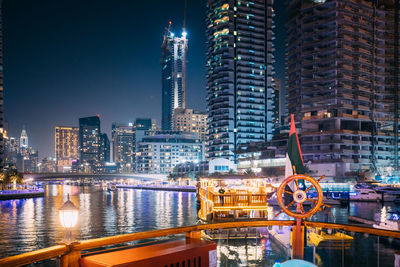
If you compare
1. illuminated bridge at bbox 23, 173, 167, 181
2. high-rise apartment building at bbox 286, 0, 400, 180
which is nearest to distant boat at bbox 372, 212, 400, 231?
high-rise apartment building at bbox 286, 0, 400, 180

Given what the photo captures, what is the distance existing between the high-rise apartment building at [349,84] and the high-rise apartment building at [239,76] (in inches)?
1217

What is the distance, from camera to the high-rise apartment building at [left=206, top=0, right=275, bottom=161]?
4980 inches

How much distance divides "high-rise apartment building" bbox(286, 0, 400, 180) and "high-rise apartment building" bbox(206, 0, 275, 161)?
30906mm

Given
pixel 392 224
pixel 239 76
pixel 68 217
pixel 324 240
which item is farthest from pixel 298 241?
pixel 239 76

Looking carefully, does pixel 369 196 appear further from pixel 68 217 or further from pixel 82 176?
pixel 82 176

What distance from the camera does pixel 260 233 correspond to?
78.0 feet

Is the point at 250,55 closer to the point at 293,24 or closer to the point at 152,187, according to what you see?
the point at 293,24

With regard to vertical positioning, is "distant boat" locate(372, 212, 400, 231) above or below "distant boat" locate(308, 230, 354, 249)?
below

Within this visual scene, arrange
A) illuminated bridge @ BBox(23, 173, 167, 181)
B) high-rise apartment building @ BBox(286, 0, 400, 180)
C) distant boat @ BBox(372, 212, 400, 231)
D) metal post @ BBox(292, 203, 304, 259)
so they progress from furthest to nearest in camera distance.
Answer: illuminated bridge @ BBox(23, 173, 167, 181)
high-rise apartment building @ BBox(286, 0, 400, 180)
distant boat @ BBox(372, 212, 400, 231)
metal post @ BBox(292, 203, 304, 259)

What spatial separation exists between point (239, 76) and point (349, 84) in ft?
146

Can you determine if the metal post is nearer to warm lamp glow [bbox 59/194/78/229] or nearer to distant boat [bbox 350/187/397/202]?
warm lamp glow [bbox 59/194/78/229]

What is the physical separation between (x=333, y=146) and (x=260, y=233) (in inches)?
2659

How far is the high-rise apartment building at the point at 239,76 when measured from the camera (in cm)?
12650

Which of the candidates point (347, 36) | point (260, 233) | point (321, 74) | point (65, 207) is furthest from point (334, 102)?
point (65, 207)
